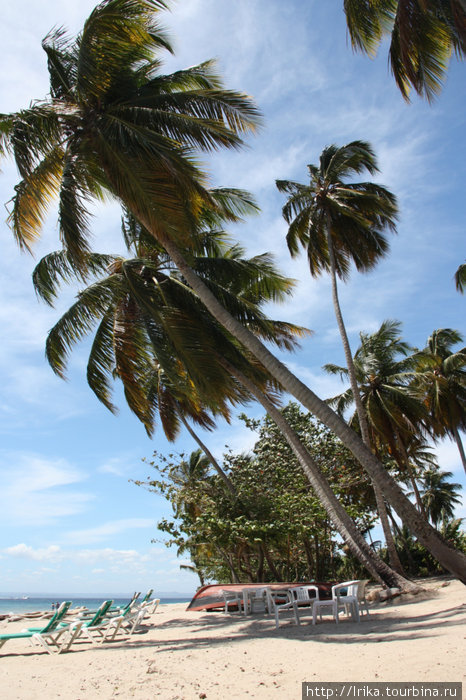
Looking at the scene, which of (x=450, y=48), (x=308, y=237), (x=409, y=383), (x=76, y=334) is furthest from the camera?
(x=409, y=383)

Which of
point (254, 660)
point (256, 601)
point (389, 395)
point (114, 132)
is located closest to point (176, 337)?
point (114, 132)

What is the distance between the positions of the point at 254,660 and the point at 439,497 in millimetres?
39949

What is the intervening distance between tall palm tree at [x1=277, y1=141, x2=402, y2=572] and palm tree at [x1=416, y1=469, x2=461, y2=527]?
28943mm

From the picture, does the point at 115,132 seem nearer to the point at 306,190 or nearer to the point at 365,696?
the point at 306,190

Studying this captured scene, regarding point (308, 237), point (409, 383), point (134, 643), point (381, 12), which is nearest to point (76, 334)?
point (134, 643)

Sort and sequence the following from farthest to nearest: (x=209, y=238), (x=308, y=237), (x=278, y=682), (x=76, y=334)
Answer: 1. (x=308, y=237)
2. (x=209, y=238)
3. (x=76, y=334)
4. (x=278, y=682)

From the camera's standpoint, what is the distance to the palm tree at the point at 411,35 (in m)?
7.76

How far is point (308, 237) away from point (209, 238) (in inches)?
164

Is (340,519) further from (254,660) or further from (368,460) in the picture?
(254,660)

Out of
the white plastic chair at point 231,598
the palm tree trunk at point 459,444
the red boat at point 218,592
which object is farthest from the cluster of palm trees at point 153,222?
the palm tree trunk at point 459,444

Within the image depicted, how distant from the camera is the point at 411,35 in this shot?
8.04 m

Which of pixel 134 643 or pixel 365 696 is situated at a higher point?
pixel 365 696

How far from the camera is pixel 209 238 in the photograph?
1412 centimetres

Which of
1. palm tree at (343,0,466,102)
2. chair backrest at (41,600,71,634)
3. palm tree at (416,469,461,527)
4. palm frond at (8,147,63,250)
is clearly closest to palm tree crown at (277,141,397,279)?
palm tree at (343,0,466,102)
